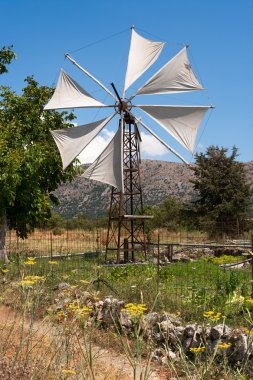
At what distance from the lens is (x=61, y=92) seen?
1903 centimetres

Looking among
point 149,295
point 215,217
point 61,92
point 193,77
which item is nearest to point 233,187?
point 215,217

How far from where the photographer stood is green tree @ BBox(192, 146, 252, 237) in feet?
109

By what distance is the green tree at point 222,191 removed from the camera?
33125 mm

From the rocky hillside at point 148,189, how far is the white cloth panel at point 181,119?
73.2m

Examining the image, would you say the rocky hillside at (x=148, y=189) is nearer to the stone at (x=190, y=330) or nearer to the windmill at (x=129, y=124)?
the windmill at (x=129, y=124)

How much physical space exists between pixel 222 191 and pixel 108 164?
17.8 meters

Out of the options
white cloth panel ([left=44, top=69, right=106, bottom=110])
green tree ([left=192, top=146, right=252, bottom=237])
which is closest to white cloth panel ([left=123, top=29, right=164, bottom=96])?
white cloth panel ([left=44, top=69, right=106, bottom=110])

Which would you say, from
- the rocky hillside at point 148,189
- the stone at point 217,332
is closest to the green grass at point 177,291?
the stone at point 217,332

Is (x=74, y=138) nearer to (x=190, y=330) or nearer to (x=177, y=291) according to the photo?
(x=177, y=291)

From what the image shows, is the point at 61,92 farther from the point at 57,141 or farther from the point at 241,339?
the point at 241,339

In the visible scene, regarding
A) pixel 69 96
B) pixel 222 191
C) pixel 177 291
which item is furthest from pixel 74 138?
pixel 222 191

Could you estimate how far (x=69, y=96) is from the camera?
1914cm

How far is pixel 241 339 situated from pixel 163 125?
14.0 metres

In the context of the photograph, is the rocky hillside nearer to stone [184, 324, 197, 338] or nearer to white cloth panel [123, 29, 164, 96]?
white cloth panel [123, 29, 164, 96]
